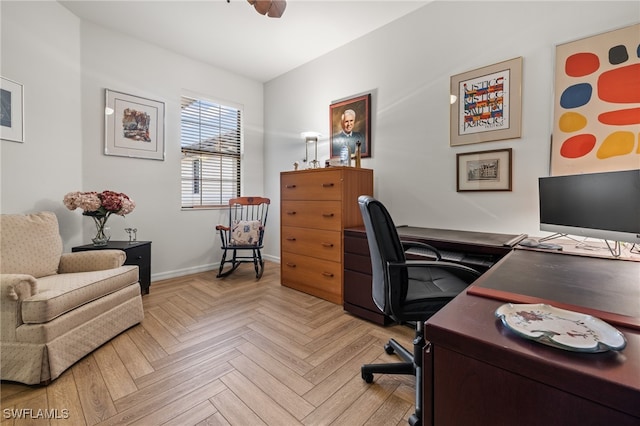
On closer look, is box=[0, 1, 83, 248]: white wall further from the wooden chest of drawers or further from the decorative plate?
the decorative plate

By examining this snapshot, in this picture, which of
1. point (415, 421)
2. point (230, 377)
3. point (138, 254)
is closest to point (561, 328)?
point (415, 421)

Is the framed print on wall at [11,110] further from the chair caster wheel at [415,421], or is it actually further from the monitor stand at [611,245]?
the monitor stand at [611,245]

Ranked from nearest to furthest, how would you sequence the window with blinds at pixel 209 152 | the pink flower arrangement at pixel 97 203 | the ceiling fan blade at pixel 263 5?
1. the ceiling fan blade at pixel 263 5
2. the pink flower arrangement at pixel 97 203
3. the window with blinds at pixel 209 152

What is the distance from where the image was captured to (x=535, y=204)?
193 centimetres

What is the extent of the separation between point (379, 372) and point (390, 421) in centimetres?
25

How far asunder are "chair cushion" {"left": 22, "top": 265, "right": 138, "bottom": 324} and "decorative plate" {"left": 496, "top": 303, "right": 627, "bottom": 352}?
6.85 feet

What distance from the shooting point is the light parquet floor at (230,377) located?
49.0 inches

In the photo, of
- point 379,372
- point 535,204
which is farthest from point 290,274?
point 535,204

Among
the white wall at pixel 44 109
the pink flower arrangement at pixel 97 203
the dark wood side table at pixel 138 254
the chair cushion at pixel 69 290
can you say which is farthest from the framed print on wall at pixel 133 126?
the chair cushion at pixel 69 290

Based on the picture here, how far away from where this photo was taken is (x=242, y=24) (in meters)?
2.73

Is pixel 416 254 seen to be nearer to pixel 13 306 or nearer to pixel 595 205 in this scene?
pixel 595 205

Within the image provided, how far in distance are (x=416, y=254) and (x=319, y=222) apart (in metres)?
1.00

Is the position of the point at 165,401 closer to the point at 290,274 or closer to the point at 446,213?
the point at 290,274

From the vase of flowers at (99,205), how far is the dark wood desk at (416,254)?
6.95ft
